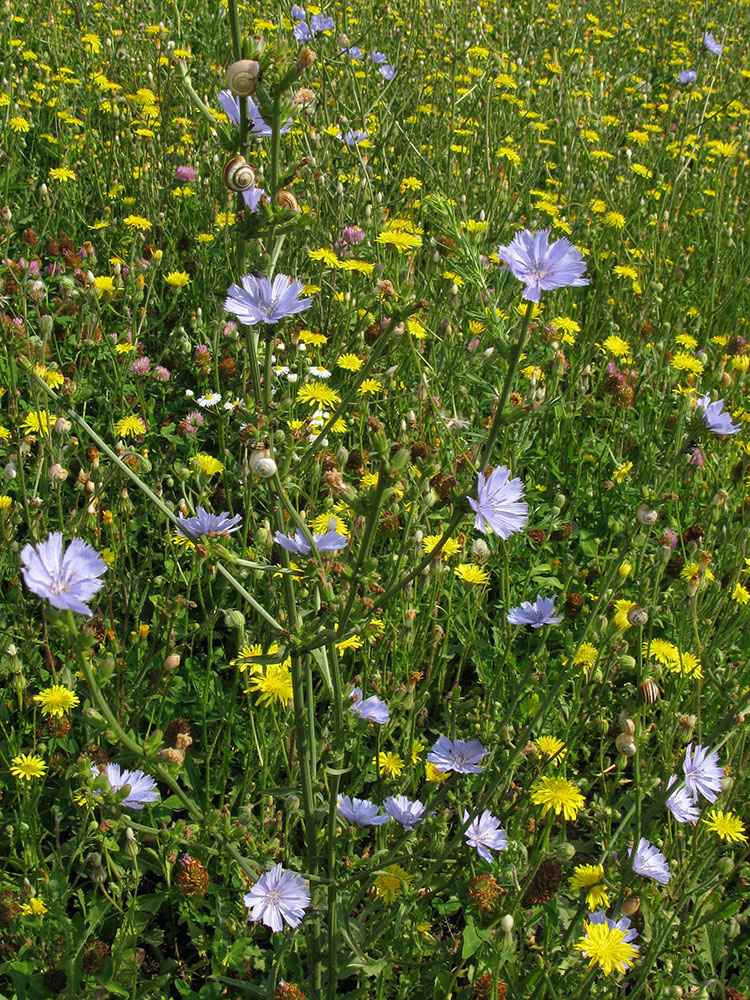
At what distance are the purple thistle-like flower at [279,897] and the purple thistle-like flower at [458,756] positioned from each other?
0.36 meters

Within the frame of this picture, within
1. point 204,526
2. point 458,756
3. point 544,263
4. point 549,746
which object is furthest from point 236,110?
point 549,746

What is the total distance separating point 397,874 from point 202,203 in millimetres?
3269

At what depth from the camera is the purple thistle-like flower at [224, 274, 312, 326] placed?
1.33 meters

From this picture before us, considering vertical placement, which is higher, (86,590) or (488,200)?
(488,200)

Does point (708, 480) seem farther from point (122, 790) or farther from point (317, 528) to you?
point (122, 790)

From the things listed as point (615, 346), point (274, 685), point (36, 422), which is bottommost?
point (274, 685)

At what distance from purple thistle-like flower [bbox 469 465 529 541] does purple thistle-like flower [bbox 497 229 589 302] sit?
0.92 feet

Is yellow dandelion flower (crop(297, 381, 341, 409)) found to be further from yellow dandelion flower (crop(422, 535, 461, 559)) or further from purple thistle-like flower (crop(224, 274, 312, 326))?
purple thistle-like flower (crop(224, 274, 312, 326))

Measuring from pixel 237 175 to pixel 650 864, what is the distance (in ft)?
4.70

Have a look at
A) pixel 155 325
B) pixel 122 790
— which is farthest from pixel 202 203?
pixel 122 790

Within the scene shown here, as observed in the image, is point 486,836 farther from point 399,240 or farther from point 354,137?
point 354,137

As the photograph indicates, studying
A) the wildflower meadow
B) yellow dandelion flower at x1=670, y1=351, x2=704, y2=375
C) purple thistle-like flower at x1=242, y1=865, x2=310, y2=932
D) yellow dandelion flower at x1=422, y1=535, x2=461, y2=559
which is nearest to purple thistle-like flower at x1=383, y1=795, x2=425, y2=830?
the wildflower meadow

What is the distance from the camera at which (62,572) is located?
3.48 feet

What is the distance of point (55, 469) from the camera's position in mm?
1907
